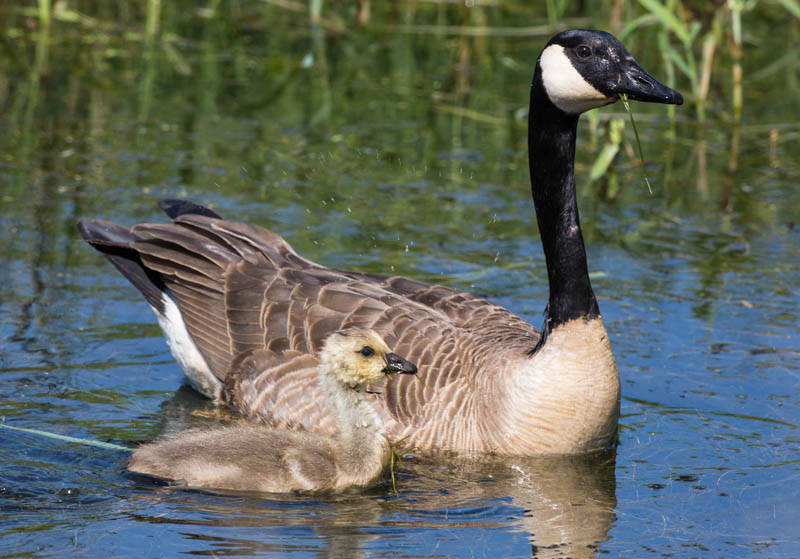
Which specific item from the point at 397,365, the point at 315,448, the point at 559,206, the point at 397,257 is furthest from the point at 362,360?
the point at 397,257

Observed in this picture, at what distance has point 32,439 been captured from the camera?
21.5 feet

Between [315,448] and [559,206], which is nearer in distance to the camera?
[315,448]

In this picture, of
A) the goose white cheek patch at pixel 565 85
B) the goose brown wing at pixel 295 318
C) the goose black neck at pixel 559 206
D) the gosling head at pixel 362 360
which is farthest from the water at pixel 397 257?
the goose white cheek patch at pixel 565 85

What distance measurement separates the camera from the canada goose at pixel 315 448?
19.7ft

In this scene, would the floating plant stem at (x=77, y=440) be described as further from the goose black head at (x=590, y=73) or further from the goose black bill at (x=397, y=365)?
the goose black head at (x=590, y=73)

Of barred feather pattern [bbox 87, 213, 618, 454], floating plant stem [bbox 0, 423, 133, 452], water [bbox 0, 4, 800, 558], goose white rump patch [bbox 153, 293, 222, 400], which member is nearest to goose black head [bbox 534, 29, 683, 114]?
barred feather pattern [bbox 87, 213, 618, 454]

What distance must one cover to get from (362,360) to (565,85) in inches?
70.1

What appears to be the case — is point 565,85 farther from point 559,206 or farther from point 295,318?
point 295,318

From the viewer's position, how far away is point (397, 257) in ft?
31.0

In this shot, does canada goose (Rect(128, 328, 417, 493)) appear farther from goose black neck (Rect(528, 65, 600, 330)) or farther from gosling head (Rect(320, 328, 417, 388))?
goose black neck (Rect(528, 65, 600, 330))

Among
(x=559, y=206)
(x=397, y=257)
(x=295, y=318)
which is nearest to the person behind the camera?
(x=559, y=206)

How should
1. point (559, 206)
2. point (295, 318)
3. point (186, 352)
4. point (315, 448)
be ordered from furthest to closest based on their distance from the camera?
1. point (186, 352)
2. point (295, 318)
3. point (559, 206)
4. point (315, 448)

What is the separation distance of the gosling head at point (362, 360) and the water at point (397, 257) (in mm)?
591

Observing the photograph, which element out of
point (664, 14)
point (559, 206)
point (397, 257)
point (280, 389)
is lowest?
point (280, 389)
